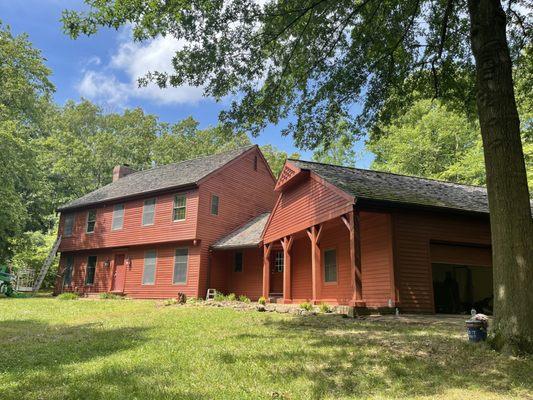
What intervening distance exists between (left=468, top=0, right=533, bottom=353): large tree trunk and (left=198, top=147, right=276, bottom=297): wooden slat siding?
16853 mm

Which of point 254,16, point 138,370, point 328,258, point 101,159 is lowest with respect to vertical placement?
point 138,370

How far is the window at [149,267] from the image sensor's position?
78.1 feet

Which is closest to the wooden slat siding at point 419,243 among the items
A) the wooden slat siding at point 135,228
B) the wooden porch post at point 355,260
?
the wooden porch post at point 355,260

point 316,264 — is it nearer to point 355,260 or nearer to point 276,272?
point 355,260

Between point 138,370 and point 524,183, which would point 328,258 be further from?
point 138,370

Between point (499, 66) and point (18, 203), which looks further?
point (18, 203)

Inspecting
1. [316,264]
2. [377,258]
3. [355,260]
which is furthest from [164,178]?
[355,260]

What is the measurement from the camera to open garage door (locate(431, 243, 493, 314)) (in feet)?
47.8

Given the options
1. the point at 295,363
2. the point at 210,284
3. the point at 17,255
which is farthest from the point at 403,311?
the point at 17,255

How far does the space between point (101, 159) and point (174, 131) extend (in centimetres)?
921

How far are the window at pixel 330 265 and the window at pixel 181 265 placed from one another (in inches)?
316

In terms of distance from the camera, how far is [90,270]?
27.1 meters

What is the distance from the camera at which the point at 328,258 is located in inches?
717

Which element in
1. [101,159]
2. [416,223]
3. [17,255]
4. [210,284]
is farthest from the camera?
[101,159]
